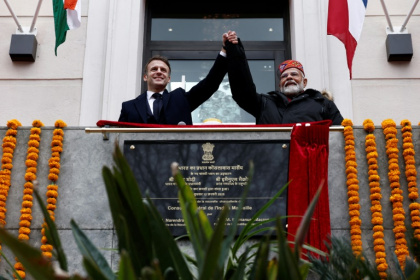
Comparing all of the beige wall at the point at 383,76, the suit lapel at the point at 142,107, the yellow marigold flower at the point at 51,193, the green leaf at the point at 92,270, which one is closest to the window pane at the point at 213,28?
the beige wall at the point at 383,76

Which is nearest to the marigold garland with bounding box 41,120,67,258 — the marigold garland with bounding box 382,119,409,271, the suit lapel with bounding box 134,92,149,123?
the suit lapel with bounding box 134,92,149,123

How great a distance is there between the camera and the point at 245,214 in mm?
5488

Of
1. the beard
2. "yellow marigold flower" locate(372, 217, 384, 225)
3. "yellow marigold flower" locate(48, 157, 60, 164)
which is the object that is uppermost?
the beard

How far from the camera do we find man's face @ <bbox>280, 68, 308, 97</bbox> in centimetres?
631

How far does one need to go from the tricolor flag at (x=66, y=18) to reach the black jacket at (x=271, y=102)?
7.17 feet

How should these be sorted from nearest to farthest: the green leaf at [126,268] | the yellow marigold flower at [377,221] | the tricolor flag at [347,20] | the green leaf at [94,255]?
the green leaf at [126,268] → the green leaf at [94,255] → the yellow marigold flower at [377,221] → the tricolor flag at [347,20]

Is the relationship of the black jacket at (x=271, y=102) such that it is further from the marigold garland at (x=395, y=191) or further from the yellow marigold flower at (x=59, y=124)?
the yellow marigold flower at (x=59, y=124)

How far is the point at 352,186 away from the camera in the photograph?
551cm

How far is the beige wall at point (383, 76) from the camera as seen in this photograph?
25.8 feet

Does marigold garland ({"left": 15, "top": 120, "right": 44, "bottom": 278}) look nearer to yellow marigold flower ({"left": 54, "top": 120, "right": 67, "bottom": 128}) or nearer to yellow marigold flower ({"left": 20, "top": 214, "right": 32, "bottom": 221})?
yellow marigold flower ({"left": 20, "top": 214, "right": 32, "bottom": 221})

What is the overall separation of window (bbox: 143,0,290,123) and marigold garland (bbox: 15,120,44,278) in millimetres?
2941

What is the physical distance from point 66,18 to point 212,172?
9.59 ft

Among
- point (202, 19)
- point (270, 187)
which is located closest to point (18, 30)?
point (202, 19)

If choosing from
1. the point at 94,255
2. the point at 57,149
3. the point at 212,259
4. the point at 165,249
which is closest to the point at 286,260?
the point at 212,259
